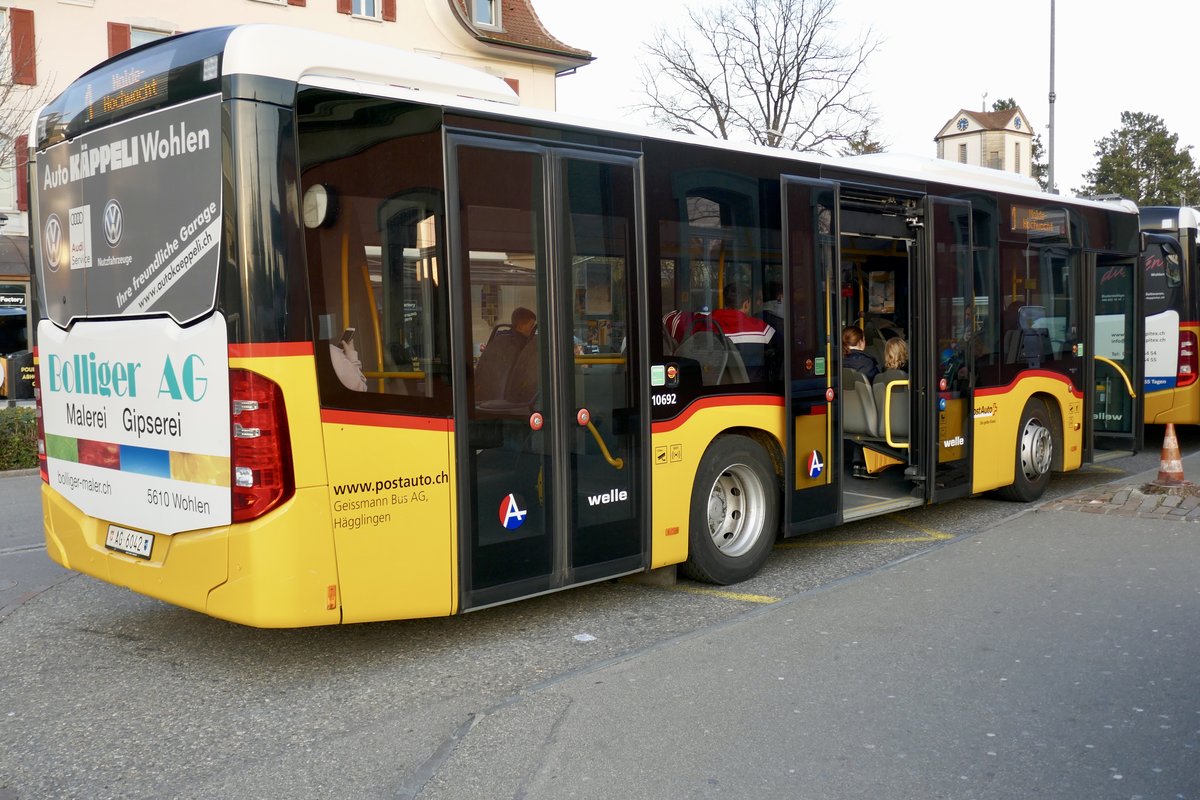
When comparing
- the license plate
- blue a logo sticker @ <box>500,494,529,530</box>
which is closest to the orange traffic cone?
Result: blue a logo sticker @ <box>500,494,529,530</box>

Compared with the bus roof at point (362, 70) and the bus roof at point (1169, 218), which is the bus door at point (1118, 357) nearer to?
the bus roof at point (1169, 218)

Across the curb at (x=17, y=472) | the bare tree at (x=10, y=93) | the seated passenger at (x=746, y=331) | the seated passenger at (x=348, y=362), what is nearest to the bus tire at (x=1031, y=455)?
the seated passenger at (x=746, y=331)

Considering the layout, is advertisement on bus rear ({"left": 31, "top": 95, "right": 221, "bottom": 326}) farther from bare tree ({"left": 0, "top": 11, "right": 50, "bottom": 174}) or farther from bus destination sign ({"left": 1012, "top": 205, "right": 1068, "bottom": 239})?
bare tree ({"left": 0, "top": 11, "right": 50, "bottom": 174})

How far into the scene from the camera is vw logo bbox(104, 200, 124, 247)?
5.26 m

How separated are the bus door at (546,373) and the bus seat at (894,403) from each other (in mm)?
3245

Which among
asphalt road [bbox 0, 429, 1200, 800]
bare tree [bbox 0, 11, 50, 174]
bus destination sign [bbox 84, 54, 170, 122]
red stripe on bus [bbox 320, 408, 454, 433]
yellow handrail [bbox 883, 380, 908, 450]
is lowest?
asphalt road [bbox 0, 429, 1200, 800]

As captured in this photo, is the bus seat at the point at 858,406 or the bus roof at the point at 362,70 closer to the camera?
the bus roof at the point at 362,70

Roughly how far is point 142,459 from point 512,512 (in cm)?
176

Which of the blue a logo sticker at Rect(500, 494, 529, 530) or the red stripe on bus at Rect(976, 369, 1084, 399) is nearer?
the blue a logo sticker at Rect(500, 494, 529, 530)

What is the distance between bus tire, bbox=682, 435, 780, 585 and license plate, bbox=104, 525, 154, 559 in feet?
9.70

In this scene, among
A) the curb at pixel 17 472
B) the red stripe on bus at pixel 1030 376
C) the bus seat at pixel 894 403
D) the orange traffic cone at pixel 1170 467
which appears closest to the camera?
the bus seat at pixel 894 403

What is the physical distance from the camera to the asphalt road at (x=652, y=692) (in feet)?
13.3

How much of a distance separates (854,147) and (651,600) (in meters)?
36.5

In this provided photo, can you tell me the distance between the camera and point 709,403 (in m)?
6.57
